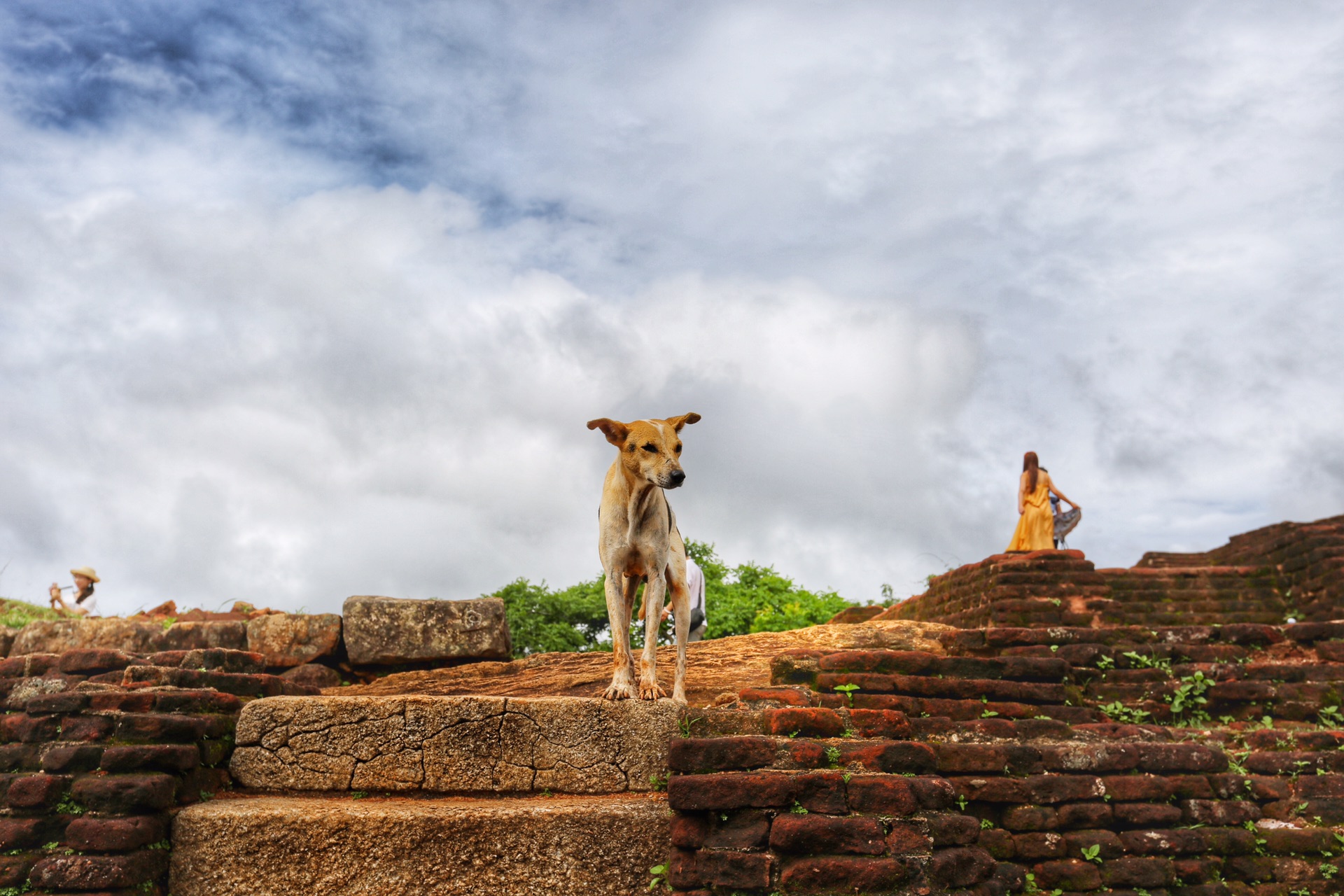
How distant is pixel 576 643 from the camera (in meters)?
14.4

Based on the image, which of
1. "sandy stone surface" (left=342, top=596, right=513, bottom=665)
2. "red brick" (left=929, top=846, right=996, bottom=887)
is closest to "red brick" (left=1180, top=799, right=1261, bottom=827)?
"red brick" (left=929, top=846, right=996, bottom=887)

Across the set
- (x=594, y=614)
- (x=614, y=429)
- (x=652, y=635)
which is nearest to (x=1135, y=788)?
(x=652, y=635)

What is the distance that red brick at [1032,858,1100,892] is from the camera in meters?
4.86

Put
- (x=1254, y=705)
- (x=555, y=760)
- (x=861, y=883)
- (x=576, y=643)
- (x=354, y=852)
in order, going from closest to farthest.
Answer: (x=861, y=883), (x=354, y=852), (x=555, y=760), (x=1254, y=705), (x=576, y=643)

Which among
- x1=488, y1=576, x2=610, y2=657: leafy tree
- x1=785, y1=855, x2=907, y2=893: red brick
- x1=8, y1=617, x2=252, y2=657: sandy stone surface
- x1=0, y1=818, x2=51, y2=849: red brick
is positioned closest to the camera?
x1=785, y1=855, x2=907, y2=893: red brick

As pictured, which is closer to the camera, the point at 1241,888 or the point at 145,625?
the point at 1241,888

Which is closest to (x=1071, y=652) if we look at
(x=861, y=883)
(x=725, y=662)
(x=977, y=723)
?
(x=977, y=723)

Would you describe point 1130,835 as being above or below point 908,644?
below

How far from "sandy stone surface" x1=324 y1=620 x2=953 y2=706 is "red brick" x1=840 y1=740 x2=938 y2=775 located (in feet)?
5.29

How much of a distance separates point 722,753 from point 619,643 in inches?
41.8

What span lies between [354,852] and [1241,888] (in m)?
4.79

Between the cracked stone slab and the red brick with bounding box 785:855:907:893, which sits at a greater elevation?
the cracked stone slab

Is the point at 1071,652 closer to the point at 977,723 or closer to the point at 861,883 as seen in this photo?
the point at 977,723

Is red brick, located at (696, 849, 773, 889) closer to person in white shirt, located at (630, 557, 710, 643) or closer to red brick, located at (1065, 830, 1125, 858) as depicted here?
red brick, located at (1065, 830, 1125, 858)
